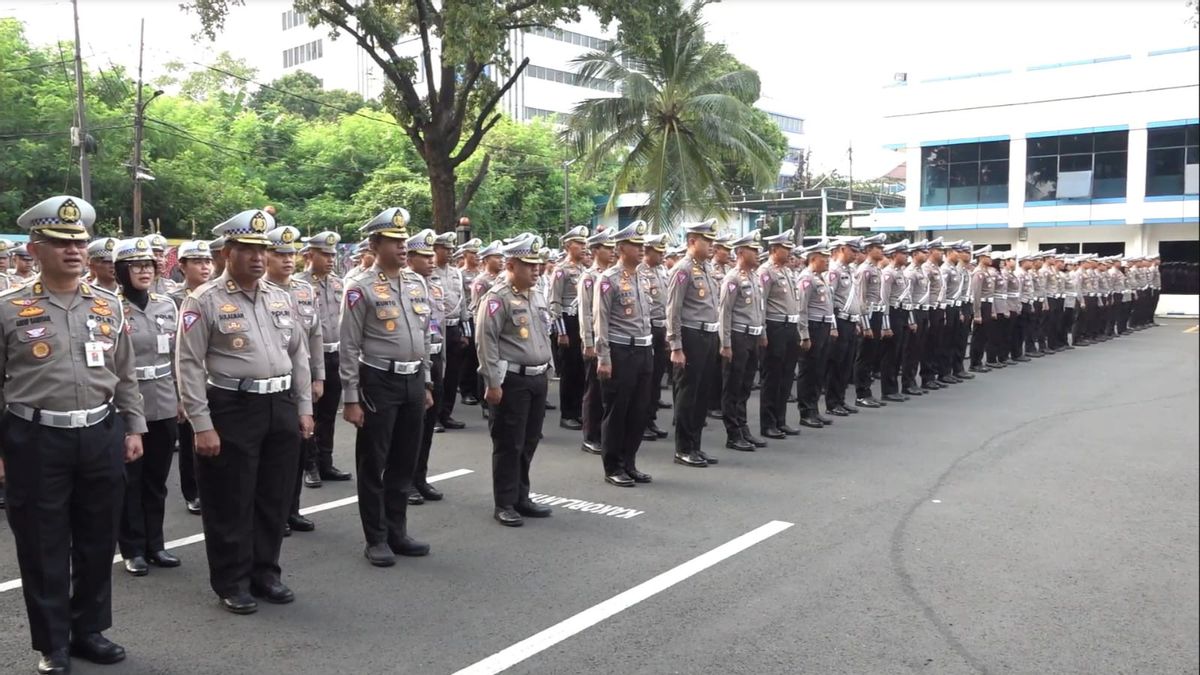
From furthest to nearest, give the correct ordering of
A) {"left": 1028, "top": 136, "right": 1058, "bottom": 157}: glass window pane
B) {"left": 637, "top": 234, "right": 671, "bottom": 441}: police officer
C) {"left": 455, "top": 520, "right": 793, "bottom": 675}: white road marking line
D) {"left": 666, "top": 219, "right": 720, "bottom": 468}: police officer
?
{"left": 1028, "top": 136, "right": 1058, "bottom": 157}: glass window pane → {"left": 637, "top": 234, "right": 671, "bottom": 441}: police officer → {"left": 666, "top": 219, "right": 720, "bottom": 468}: police officer → {"left": 455, "top": 520, "right": 793, "bottom": 675}: white road marking line

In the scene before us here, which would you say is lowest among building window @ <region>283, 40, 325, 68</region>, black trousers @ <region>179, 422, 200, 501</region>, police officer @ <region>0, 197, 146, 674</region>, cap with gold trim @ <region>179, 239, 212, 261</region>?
black trousers @ <region>179, 422, 200, 501</region>

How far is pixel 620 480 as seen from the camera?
727 centimetres

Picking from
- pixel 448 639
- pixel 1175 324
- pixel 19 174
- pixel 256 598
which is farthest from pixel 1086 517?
pixel 19 174

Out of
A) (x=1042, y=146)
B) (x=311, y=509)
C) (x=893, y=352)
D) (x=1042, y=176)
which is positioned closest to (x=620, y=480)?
(x=311, y=509)

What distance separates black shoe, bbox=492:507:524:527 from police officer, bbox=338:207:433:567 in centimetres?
72

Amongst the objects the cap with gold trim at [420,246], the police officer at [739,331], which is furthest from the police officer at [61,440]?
the police officer at [739,331]

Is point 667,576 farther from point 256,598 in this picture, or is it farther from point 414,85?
point 414,85

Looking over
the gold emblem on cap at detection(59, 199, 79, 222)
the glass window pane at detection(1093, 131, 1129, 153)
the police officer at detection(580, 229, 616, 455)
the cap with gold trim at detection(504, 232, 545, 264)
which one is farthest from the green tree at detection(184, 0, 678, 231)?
the glass window pane at detection(1093, 131, 1129, 153)

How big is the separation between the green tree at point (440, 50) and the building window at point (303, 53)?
5221cm

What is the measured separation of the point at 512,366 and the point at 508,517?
993mm

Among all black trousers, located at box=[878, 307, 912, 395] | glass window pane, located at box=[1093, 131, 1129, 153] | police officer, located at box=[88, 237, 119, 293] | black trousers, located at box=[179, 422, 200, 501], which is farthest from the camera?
glass window pane, located at box=[1093, 131, 1129, 153]

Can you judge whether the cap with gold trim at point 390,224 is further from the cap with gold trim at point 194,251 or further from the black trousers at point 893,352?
the black trousers at point 893,352

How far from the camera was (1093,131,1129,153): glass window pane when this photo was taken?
29125mm

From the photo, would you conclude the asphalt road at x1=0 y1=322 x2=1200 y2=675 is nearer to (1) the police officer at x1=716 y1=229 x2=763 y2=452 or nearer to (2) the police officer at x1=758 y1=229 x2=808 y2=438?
(1) the police officer at x1=716 y1=229 x2=763 y2=452
